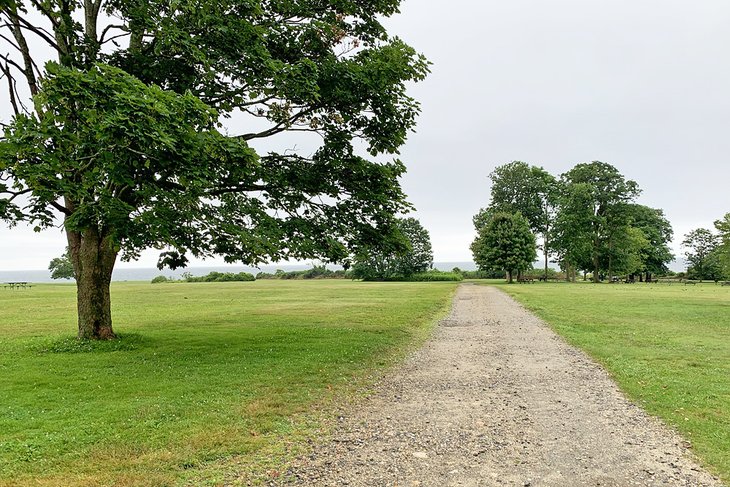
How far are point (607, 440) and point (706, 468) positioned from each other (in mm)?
1075

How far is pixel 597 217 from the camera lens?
6794 cm

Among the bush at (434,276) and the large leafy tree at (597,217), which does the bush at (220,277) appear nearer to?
the bush at (434,276)

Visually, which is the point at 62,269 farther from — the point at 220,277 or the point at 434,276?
the point at 434,276

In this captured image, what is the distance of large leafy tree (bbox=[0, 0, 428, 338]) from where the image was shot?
27.6 ft

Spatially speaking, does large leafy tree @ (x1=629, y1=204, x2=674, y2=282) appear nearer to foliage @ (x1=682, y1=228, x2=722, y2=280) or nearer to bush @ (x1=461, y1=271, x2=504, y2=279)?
foliage @ (x1=682, y1=228, x2=722, y2=280)

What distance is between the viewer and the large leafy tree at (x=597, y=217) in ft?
222

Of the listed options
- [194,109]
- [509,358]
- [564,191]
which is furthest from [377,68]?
[564,191]

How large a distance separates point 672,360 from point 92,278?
1627 centimetres

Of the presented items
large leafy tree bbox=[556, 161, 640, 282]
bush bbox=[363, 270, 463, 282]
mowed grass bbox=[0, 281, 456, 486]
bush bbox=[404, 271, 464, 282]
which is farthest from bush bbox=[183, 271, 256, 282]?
mowed grass bbox=[0, 281, 456, 486]

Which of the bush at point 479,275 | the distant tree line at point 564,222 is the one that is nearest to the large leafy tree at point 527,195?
the distant tree line at point 564,222

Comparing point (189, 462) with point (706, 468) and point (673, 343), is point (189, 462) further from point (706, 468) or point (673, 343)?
point (673, 343)

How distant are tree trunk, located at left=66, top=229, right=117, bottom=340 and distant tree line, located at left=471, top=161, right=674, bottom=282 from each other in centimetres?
5614

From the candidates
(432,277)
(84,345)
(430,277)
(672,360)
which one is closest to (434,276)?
(432,277)

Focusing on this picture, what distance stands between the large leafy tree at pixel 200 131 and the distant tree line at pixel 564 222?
175 feet
